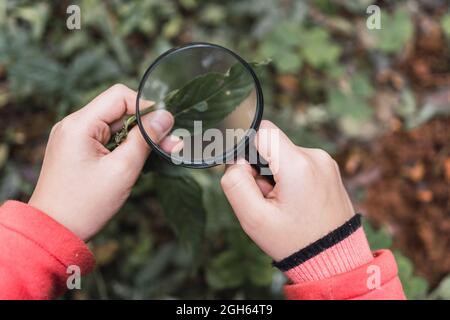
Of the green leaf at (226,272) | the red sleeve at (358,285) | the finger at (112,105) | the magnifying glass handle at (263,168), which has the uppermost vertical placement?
the finger at (112,105)

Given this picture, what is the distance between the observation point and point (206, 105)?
50.8 inches

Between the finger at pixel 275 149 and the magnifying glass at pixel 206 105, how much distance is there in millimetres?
21

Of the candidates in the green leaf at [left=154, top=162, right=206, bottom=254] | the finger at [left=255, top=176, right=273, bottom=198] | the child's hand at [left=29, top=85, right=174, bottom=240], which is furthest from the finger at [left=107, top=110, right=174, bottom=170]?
the finger at [left=255, top=176, right=273, bottom=198]

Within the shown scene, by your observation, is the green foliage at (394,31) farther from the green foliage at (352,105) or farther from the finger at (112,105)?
the finger at (112,105)

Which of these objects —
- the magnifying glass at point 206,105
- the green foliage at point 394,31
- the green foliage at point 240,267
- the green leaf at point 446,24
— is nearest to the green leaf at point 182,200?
the magnifying glass at point 206,105

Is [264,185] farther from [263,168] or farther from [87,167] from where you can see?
[87,167]

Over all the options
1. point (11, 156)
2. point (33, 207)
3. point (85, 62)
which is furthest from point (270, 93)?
point (33, 207)

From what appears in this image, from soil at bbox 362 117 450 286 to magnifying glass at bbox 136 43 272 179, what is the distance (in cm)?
105

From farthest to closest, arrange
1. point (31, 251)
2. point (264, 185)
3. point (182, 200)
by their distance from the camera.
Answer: point (182, 200) < point (264, 185) < point (31, 251)

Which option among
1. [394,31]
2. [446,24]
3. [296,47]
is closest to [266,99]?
[296,47]

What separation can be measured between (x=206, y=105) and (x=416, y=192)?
121cm

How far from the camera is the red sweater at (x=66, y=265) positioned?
3.80 ft

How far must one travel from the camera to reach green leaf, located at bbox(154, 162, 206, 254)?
4.53 feet

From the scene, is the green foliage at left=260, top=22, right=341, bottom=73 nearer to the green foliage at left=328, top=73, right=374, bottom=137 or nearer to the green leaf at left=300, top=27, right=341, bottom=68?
the green leaf at left=300, top=27, right=341, bottom=68
